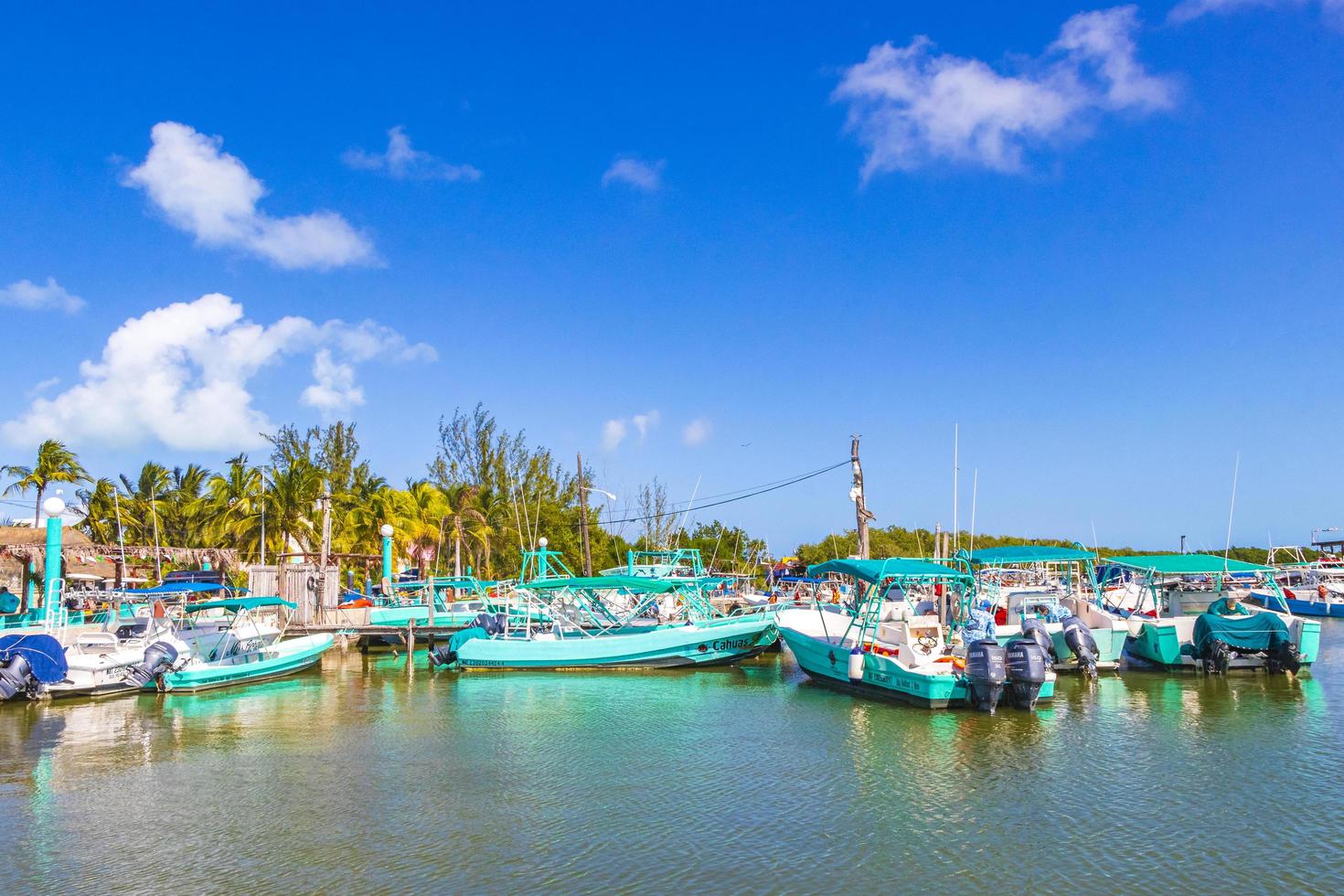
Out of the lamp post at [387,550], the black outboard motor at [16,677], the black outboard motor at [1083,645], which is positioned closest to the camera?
the black outboard motor at [16,677]

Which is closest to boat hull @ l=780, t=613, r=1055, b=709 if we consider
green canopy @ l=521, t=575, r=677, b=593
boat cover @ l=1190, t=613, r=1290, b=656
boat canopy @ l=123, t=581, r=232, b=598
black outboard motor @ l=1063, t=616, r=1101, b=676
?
black outboard motor @ l=1063, t=616, r=1101, b=676

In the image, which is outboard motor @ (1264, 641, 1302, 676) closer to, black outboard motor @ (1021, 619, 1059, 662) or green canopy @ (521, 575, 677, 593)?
black outboard motor @ (1021, 619, 1059, 662)

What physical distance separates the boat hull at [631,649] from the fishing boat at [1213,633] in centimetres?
1086

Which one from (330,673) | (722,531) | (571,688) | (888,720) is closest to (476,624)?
(330,673)

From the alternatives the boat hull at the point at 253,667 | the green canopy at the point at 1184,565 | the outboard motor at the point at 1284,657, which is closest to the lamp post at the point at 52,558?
the boat hull at the point at 253,667

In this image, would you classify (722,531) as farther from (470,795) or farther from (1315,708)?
(470,795)

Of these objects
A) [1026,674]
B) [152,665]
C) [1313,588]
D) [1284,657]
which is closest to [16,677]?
[152,665]

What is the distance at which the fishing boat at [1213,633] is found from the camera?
24875 millimetres

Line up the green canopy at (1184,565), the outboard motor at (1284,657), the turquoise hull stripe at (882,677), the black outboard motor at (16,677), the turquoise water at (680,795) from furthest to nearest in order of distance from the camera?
the green canopy at (1184,565) < the outboard motor at (1284,657) < the black outboard motor at (16,677) < the turquoise hull stripe at (882,677) < the turquoise water at (680,795)

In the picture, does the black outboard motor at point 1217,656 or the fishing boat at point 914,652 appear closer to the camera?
the fishing boat at point 914,652

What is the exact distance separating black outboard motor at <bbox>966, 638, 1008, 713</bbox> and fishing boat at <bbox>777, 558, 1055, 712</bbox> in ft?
0.06

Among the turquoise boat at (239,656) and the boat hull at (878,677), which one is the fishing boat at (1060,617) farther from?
the turquoise boat at (239,656)

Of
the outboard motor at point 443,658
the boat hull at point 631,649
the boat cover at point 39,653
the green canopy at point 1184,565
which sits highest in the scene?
the green canopy at point 1184,565

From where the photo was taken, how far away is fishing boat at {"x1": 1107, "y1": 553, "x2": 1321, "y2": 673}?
24875mm
